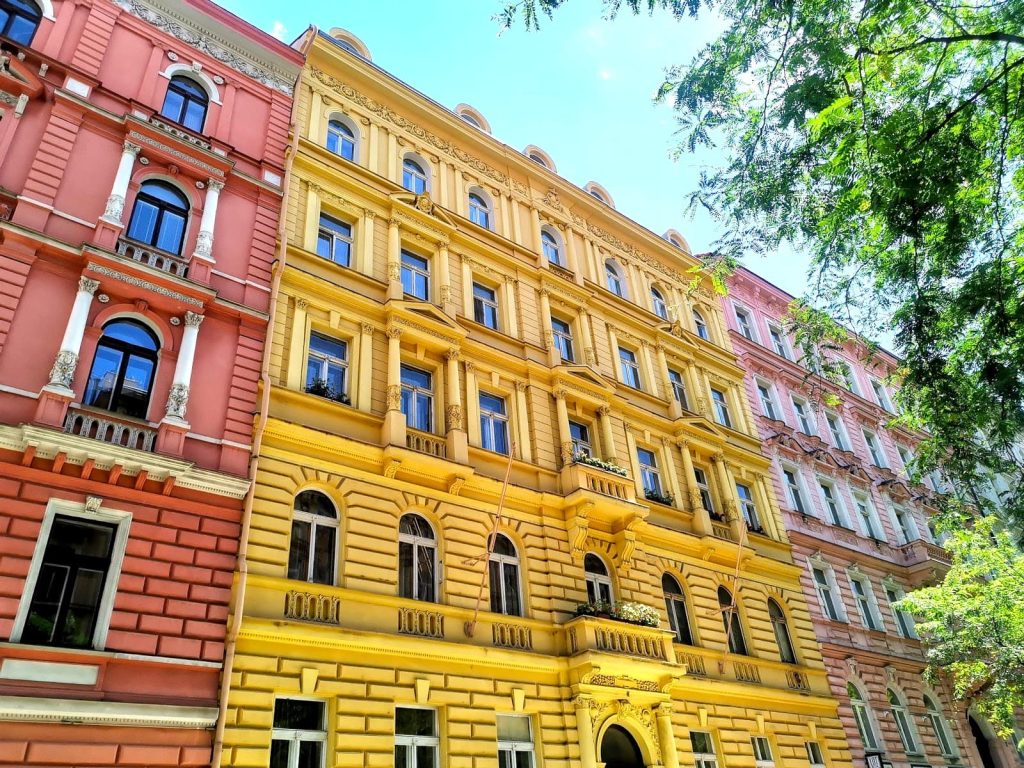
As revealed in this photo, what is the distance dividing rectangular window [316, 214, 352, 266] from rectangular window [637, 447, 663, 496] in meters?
9.74

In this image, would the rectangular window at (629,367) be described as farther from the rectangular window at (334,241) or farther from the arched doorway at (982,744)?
the arched doorway at (982,744)

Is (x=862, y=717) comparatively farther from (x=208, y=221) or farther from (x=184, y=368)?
(x=208, y=221)

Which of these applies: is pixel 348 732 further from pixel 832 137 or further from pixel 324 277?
pixel 832 137

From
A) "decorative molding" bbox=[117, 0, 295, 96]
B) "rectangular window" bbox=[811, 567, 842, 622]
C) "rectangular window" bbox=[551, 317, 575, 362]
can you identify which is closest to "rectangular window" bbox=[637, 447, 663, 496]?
"rectangular window" bbox=[551, 317, 575, 362]

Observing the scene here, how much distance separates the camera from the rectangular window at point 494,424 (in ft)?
55.9

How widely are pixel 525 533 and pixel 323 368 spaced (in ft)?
18.7

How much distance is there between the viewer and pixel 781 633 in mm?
20922

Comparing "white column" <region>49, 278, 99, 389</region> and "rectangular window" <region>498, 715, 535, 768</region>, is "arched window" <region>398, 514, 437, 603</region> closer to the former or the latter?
"rectangular window" <region>498, 715, 535, 768</region>

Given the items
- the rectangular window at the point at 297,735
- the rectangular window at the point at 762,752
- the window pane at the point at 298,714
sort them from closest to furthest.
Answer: the rectangular window at the point at 297,735, the window pane at the point at 298,714, the rectangular window at the point at 762,752

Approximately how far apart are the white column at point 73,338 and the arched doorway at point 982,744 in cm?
2884

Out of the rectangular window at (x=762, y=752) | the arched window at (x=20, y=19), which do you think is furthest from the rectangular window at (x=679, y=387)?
the arched window at (x=20, y=19)

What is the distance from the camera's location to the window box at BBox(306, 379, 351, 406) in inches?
572

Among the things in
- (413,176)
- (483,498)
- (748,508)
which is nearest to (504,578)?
(483,498)

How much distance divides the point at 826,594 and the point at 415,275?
16.7m
